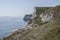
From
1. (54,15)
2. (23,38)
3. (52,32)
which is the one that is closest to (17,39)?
(23,38)

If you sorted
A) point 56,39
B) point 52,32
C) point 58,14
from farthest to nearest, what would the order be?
point 58,14 < point 52,32 < point 56,39

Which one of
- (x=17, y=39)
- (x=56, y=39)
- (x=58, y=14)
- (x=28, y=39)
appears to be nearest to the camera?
(x=56, y=39)

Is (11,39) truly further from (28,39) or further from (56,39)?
(56,39)

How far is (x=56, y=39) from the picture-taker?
17250 mm

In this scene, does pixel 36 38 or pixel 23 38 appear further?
pixel 23 38

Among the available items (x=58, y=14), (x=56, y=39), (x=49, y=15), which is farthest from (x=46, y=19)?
(x=56, y=39)

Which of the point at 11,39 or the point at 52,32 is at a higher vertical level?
the point at 52,32

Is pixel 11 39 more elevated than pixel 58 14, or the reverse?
pixel 58 14

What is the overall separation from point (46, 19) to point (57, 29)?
10.9 meters

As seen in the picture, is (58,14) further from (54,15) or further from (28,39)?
(28,39)

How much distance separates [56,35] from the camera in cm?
1805

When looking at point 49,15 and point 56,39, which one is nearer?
point 56,39

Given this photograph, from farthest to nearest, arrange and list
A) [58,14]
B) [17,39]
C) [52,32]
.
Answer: [58,14] < [17,39] < [52,32]

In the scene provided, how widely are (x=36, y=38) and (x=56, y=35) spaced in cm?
263
